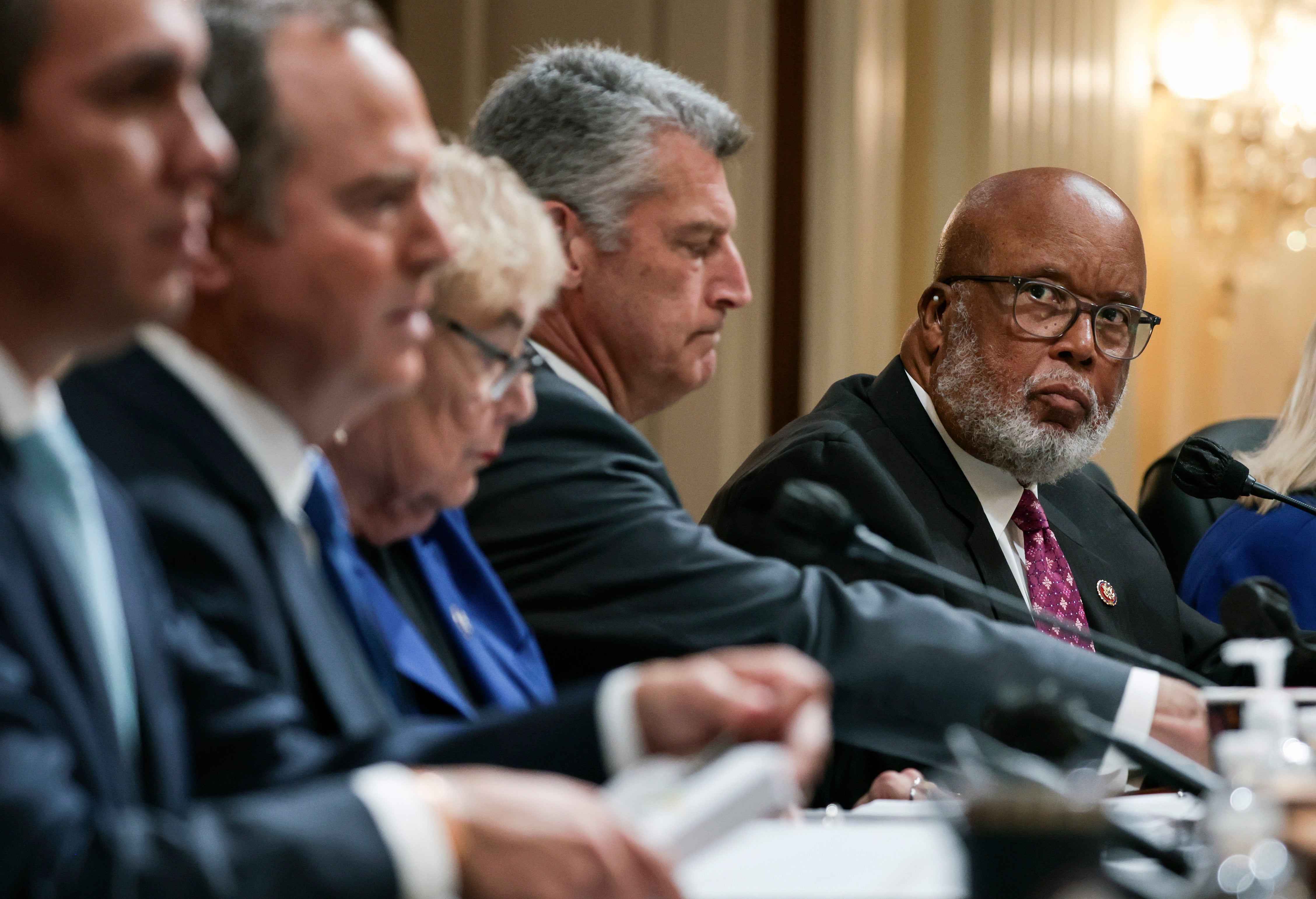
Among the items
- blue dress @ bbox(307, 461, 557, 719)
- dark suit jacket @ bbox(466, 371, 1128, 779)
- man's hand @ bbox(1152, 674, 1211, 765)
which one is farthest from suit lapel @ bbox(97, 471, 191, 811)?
man's hand @ bbox(1152, 674, 1211, 765)

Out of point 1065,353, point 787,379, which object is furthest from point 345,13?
point 787,379

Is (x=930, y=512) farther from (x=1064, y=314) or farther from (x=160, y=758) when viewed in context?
(x=160, y=758)

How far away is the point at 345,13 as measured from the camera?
1.35 meters

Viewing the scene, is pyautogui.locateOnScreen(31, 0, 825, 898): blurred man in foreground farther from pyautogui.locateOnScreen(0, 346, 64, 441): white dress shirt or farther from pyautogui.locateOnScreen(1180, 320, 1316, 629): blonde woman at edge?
pyautogui.locateOnScreen(1180, 320, 1316, 629): blonde woman at edge

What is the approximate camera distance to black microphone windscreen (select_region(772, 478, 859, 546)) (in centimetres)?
154

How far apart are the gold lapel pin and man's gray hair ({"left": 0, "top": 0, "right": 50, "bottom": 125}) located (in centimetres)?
225

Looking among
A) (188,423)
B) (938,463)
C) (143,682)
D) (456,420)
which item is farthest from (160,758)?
(938,463)

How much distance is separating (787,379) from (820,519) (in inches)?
115

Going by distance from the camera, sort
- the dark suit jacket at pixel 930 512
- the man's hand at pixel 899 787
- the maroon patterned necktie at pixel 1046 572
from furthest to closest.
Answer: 1. the maroon patterned necktie at pixel 1046 572
2. the dark suit jacket at pixel 930 512
3. the man's hand at pixel 899 787

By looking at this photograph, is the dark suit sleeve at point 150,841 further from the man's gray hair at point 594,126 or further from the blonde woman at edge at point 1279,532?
the blonde woman at edge at point 1279,532

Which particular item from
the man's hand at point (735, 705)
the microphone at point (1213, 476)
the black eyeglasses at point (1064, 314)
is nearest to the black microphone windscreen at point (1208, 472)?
the microphone at point (1213, 476)

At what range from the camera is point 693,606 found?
1908 millimetres

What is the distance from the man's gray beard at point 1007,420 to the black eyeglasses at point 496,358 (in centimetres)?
130

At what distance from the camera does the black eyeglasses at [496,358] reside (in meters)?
1.62
